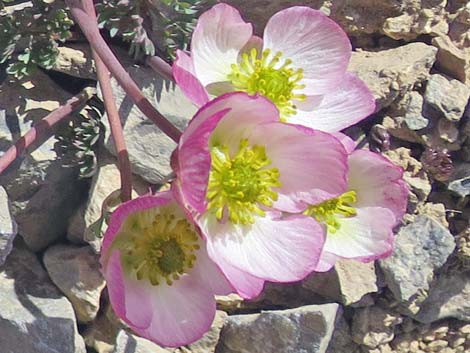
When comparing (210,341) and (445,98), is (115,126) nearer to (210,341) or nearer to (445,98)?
(210,341)

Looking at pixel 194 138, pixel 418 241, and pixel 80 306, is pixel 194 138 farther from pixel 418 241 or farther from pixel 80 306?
pixel 418 241

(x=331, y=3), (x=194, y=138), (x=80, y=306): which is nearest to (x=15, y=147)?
(x=80, y=306)

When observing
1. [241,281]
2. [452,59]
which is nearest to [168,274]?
[241,281]

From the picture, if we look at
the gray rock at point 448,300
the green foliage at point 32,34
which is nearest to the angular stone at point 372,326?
the gray rock at point 448,300

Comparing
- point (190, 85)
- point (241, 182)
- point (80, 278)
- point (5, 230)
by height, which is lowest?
point (80, 278)

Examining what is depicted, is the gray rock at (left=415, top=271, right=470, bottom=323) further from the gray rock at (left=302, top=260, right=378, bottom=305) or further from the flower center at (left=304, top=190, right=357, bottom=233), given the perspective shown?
the flower center at (left=304, top=190, right=357, bottom=233)

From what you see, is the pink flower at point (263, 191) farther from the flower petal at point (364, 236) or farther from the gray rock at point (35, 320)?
the gray rock at point (35, 320)
